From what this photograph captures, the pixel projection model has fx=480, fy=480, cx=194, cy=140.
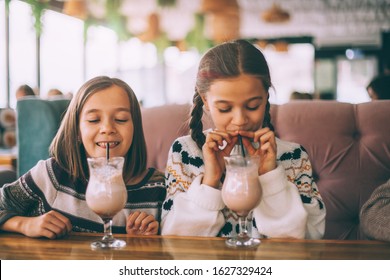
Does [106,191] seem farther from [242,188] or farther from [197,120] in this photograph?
[197,120]

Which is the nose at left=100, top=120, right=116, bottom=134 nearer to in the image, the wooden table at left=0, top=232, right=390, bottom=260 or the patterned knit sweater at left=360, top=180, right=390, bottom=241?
the wooden table at left=0, top=232, right=390, bottom=260

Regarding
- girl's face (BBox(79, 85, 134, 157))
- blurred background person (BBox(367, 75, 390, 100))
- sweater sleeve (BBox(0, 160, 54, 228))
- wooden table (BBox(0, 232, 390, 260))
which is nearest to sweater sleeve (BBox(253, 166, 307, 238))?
wooden table (BBox(0, 232, 390, 260))

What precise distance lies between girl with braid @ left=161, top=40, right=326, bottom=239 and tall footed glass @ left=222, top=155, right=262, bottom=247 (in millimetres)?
167

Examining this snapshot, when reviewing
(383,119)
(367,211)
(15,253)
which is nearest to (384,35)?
(383,119)

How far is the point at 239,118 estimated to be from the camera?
4.39ft

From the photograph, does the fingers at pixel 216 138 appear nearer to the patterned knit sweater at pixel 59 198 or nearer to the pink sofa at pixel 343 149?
the patterned knit sweater at pixel 59 198

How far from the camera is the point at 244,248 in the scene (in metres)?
1.08

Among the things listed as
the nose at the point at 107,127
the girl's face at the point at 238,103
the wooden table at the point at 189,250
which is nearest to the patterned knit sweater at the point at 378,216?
the wooden table at the point at 189,250

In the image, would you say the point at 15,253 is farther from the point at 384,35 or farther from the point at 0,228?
the point at 384,35

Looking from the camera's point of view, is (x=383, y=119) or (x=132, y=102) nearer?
(x=132, y=102)

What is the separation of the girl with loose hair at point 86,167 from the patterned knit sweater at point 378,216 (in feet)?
2.00

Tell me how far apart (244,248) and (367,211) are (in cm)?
49

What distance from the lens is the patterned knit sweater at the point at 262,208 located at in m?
1.29

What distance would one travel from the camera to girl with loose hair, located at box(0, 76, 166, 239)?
146 centimetres
